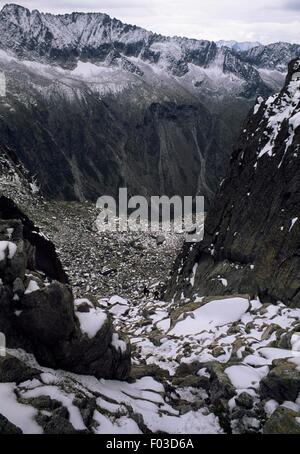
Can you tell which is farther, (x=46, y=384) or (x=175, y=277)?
(x=175, y=277)

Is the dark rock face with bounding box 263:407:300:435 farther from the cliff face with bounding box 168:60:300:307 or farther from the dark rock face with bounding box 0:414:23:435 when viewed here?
the cliff face with bounding box 168:60:300:307

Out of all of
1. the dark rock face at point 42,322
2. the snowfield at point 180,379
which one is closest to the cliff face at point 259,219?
the snowfield at point 180,379

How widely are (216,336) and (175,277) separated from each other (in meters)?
27.8

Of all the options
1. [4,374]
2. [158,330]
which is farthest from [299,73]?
[4,374]

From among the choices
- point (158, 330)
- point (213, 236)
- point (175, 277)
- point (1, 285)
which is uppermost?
point (1, 285)

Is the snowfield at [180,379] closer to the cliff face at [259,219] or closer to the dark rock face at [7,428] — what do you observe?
the dark rock face at [7,428]

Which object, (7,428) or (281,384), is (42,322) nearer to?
(7,428)

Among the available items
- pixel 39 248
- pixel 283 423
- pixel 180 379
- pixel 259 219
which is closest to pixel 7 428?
pixel 283 423

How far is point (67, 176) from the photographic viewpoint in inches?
7761

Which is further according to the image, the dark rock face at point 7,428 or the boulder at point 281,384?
the boulder at point 281,384

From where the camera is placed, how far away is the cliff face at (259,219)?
136 ft
